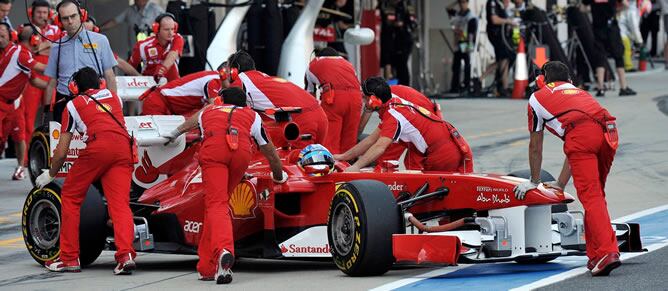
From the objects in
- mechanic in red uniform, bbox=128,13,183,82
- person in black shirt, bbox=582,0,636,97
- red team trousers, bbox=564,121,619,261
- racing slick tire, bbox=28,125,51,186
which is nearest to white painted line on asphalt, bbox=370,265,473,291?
red team trousers, bbox=564,121,619,261

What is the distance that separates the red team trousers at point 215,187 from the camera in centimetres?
1117

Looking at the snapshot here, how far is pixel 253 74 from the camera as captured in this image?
14.1m

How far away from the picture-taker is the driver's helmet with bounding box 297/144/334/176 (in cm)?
1171

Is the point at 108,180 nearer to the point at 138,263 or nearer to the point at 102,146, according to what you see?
the point at 102,146

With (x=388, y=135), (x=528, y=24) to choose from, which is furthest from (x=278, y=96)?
(x=528, y=24)

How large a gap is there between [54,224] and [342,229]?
95.7 inches

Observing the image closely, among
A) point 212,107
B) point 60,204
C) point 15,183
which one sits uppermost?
point 212,107

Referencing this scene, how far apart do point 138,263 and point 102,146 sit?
139 centimetres

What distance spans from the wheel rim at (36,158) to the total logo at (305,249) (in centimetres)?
596

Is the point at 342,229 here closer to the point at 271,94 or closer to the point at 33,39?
the point at 271,94

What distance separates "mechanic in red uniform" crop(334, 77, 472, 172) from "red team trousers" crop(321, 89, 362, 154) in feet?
10.2

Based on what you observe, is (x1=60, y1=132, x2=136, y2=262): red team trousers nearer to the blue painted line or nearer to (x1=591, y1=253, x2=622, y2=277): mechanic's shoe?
the blue painted line

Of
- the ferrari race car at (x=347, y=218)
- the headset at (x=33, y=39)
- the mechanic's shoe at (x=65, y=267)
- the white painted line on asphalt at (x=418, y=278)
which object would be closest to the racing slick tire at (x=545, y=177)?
the ferrari race car at (x=347, y=218)

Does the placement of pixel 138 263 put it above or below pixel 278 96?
below
